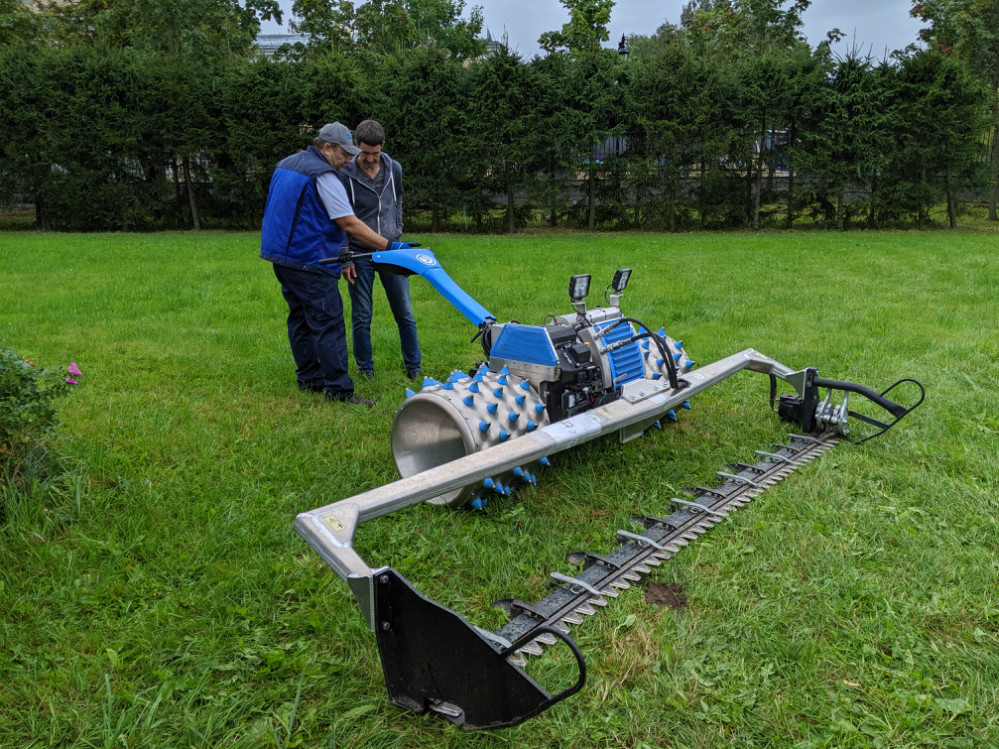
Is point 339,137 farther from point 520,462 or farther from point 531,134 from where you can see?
point 531,134

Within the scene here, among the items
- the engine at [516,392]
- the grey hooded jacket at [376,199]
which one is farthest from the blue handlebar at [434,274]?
the grey hooded jacket at [376,199]

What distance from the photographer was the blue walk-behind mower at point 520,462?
7.06ft

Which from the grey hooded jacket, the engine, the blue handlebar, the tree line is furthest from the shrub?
the tree line

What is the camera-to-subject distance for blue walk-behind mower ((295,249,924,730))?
2.15 metres

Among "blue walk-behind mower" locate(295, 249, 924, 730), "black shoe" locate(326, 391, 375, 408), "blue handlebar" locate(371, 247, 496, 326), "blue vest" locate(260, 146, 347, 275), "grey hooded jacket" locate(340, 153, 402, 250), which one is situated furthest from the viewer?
"grey hooded jacket" locate(340, 153, 402, 250)

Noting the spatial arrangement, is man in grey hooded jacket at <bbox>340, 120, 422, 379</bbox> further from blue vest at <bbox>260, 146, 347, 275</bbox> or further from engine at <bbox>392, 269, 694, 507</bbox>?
engine at <bbox>392, 269, 694, 507</bbox>

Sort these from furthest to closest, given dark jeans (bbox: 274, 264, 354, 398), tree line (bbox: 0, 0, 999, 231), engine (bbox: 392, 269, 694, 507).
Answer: tree line (bbox: 0, 0, 999, 231)
dark jeans (bbox: 274, 264, 354, 398)
engine (bbox: 392, 269, 694, 507)

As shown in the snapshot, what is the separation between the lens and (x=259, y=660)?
253 centimetres

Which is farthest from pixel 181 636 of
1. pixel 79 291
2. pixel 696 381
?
pixel 79 291

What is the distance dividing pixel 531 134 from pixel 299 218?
1315 cm

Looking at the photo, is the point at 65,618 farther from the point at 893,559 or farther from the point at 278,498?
the point at 893,559

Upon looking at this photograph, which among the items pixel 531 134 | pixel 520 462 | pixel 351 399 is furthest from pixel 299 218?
pixel 531 134

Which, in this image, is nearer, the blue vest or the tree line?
the blue vest

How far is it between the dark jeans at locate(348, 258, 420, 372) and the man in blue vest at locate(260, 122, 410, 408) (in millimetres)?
425
